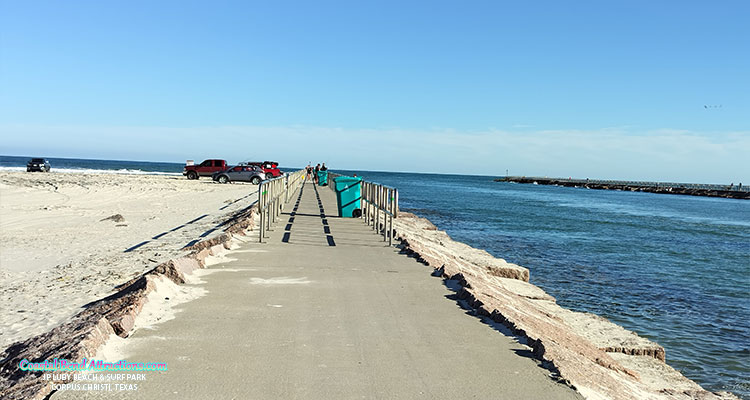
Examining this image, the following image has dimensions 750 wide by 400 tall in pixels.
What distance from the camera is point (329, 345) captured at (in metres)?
4.93

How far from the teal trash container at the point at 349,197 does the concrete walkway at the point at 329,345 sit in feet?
29.8

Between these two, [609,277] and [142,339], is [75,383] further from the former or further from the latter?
[609,277]

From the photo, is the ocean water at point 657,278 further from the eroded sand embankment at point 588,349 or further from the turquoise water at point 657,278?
the eroded sand embankment at point 588,349

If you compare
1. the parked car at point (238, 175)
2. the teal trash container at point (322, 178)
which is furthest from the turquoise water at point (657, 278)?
the parked car at point (238, 175)

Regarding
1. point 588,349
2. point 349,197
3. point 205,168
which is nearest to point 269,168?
point 205,168

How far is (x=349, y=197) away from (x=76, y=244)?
742 centimetres

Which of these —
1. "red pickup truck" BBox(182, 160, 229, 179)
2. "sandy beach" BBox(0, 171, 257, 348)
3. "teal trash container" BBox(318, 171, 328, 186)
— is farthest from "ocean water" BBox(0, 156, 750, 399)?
"red pickup truck" BBox(182, 160, 229, 179)

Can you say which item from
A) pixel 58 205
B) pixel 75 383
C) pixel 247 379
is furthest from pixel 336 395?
pixel 58 205

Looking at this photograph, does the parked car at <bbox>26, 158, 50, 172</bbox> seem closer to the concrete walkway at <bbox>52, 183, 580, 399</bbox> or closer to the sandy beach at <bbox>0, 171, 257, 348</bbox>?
the sandy beach at <bbox>0, 171, 257, 348</bbox>

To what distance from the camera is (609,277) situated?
48.9 ft

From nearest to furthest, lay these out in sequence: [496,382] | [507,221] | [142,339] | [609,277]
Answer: [496,382] < [142,339] < [609,277] < [507,221]

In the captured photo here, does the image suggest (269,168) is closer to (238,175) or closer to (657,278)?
(238,175)

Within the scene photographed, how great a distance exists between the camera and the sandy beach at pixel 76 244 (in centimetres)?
733

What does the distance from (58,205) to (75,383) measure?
849 inches
